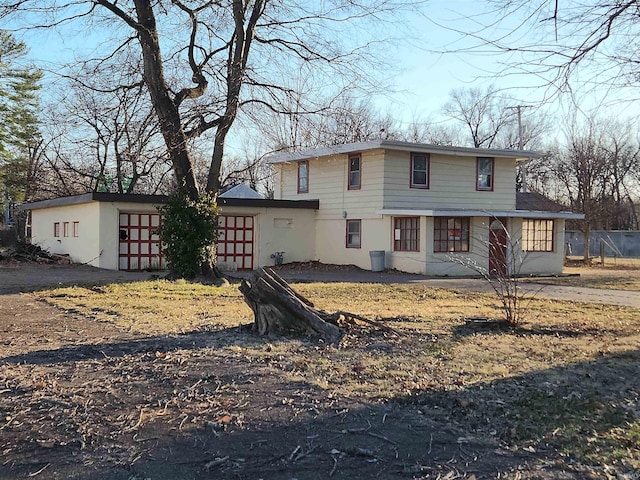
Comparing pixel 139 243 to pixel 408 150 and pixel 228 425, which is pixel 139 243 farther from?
pixel 228 425

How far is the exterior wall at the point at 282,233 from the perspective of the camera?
26641mm

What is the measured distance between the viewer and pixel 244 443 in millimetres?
4426

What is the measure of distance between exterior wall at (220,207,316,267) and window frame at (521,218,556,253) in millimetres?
8867

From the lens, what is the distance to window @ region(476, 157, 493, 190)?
87.4 feet

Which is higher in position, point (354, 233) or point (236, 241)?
point (354, 233)

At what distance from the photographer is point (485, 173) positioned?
1055 inches

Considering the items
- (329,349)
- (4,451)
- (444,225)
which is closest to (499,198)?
(444,225)

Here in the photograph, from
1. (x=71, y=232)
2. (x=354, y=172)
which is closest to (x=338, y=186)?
(x=354, y=172)

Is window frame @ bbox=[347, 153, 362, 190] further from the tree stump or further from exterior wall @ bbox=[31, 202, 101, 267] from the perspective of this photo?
the tree stump

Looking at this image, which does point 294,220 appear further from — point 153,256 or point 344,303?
point 344,303

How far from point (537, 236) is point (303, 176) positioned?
33.8ft

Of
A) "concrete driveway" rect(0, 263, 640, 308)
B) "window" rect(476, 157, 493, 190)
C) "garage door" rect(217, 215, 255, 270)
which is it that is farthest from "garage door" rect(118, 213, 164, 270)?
"window" rect(476, 157, 493, 190)

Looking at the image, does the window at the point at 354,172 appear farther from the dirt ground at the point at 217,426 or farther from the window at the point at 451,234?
the dirt ground at the point at 217,426

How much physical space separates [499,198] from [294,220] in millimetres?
8687
